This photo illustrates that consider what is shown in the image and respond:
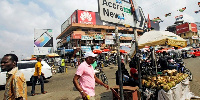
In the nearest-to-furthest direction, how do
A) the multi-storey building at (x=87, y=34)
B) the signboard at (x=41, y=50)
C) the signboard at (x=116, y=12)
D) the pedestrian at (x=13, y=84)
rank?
the pedestrian at (x=13, y=84) → the signboard at (x=116, y=12) → the signboard at (x=41, y=50) → the multi-storey building at (x=87, y=34)

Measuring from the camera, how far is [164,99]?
4.37 meters

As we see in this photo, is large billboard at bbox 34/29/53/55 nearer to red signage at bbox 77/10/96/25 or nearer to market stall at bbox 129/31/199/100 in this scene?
red signage at bbox 77/10/96/25

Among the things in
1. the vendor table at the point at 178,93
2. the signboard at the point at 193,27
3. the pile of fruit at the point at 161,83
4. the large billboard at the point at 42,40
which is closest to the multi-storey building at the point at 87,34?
the large billboard at the point at 42,40

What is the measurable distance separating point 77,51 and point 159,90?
3190 centimetres

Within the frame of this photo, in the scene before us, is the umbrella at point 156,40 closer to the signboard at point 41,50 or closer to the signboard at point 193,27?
the signboard at point 41,50

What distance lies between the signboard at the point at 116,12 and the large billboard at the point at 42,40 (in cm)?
3520

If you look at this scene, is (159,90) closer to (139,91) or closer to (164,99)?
(164,99)

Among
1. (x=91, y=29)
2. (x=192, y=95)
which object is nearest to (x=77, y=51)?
(x=91, y=29)

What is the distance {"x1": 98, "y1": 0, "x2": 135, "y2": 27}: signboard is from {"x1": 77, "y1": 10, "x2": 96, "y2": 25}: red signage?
126 feet

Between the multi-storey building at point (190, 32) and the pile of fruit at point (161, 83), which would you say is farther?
the multi-storey building at point (190, 32)

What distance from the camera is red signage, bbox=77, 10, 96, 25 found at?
4147 cm

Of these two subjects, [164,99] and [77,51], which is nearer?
[164,99]

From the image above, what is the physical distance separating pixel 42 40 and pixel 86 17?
1511cm

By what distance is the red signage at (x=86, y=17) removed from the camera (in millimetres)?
41469
